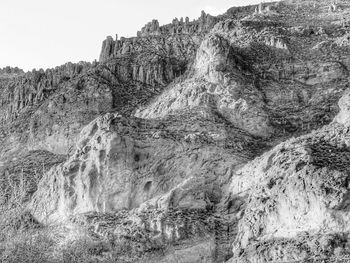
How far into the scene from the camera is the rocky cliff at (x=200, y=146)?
53094mm

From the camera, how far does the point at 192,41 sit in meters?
98.3

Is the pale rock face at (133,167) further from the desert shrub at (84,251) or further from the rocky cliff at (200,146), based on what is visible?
the desert shrub at (84,251)

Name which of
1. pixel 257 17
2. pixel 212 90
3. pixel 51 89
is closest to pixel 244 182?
pixel 212 90

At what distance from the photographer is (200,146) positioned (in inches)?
2598

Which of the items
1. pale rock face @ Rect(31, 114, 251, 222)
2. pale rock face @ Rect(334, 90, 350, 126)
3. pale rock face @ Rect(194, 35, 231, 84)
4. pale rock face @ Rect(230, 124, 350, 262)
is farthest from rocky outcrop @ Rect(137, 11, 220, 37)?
pale rock face @ Rect(230, 124, 350, 262)

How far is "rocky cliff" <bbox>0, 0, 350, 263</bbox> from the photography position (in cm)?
5309

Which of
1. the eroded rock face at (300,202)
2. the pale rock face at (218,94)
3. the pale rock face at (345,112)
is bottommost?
the eroded rock face at (300,202)

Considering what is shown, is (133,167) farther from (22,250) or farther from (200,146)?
(22,250)

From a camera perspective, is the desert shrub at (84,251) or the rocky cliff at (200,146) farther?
the rocky cliff at (200,146)

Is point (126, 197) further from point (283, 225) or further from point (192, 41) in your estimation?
point (192, 41)

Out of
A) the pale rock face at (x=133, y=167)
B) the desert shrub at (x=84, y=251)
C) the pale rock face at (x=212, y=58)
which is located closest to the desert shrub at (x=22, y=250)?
the desert shrub at (x=84, y=251)

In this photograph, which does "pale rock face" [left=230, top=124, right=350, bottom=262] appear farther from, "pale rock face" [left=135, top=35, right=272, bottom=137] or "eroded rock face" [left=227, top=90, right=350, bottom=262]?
"pale rock face" [left=135, top=35, right=272, bottom=137]

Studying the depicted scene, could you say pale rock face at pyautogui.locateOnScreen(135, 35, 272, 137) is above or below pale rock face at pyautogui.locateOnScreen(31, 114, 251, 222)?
above

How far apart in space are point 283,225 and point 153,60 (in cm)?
3639
